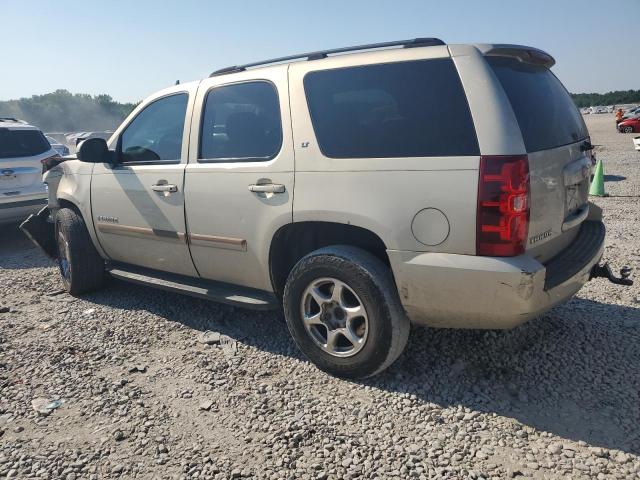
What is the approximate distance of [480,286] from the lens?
2570 millimetres

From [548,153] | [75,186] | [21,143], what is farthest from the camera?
[21,143]

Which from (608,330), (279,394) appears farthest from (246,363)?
(608,330)

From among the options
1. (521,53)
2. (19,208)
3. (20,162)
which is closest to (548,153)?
(521,53)

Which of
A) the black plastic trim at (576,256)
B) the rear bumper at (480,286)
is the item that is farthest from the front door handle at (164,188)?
the black plastic trim at (576,256)

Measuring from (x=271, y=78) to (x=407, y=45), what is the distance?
0.94 m

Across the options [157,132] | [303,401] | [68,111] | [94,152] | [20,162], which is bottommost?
[303,401]

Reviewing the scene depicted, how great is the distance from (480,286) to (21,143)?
750cm

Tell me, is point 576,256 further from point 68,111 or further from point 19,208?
point 68,111

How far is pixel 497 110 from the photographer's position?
2527 millimetres

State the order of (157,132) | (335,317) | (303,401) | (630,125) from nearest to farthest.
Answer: (303,401) → (335,317) → (157,132) → (630,125)

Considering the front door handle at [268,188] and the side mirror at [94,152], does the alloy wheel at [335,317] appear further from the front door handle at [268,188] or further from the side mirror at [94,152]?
the side mirror at [94,152]

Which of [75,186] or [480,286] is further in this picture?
[75,186]

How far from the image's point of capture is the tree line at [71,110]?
72625mm

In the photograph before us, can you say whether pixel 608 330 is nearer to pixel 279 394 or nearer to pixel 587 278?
pixel 587 278
